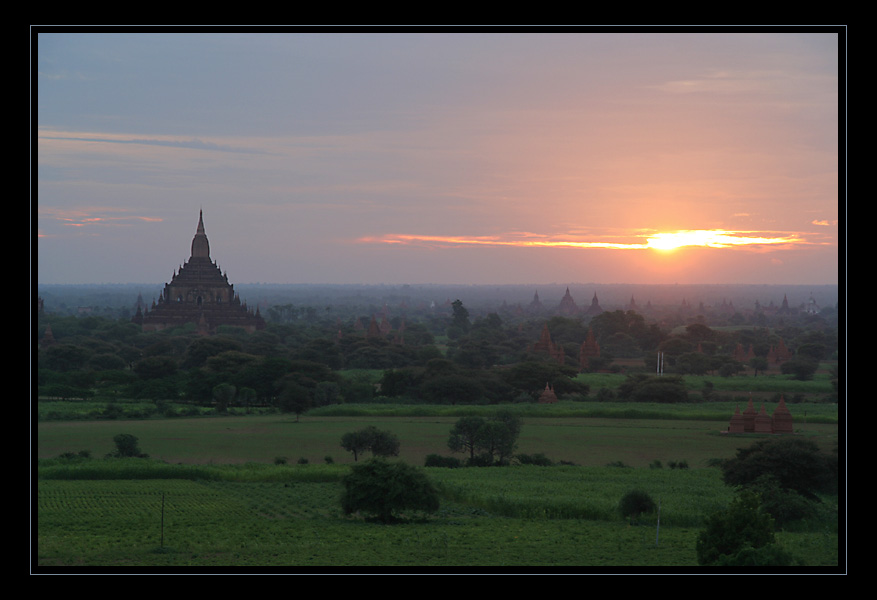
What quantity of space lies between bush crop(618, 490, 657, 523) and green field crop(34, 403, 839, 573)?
19 centimetres

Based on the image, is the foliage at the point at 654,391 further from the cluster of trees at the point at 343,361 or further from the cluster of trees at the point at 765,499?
the cluster of trees at the point at 765,499

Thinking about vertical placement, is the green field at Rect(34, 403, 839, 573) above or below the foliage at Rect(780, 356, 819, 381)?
below

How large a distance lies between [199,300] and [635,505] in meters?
50.5

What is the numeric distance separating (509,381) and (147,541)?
78.4ft

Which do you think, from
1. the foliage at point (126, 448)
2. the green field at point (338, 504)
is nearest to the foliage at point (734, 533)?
the green field at point (338, 504)

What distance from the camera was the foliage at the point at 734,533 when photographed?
11.6 metres

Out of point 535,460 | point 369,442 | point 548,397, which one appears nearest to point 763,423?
point 535,460

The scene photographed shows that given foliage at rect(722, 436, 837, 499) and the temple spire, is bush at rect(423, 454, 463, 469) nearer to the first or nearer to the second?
foliage at rect(722, 436, 837, 499)

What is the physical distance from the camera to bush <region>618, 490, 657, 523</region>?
1639cm

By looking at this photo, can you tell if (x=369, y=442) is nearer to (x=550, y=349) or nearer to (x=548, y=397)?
(x=548, y=397)

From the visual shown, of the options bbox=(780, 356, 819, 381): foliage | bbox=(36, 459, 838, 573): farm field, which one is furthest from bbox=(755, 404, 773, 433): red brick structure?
bbox=(780, 356, 819, 381): foliage

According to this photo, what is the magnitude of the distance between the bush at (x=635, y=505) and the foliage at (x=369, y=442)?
7.38 meters
